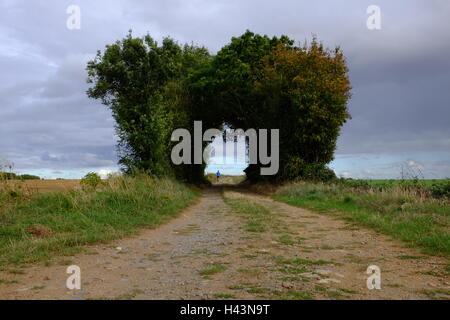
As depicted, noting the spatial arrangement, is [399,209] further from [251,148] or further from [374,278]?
[251,148]

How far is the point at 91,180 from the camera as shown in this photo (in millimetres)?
14875

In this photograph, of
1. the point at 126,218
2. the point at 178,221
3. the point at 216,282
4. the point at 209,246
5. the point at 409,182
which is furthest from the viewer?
the point at 409,182

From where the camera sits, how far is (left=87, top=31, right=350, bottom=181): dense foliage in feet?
69.8

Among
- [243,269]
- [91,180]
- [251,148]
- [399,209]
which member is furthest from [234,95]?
[243,269]

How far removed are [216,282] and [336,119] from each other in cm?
1951

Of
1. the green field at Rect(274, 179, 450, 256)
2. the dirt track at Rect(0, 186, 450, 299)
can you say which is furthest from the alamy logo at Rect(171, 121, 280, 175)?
the dirt track at Rect(0, 186, 450, 299)

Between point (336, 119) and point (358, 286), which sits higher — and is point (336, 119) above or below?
above

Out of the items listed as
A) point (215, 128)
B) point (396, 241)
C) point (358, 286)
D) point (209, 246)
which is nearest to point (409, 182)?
point (396, 241)

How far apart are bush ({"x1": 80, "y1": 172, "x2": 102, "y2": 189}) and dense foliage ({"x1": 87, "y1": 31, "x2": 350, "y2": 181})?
4682mm

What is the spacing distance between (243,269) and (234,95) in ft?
77.9

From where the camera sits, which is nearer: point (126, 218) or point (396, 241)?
point (396, 241)

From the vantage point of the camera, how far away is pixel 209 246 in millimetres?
8078

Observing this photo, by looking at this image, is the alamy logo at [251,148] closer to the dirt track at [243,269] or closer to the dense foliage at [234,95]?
the dense foliage at [234,95]

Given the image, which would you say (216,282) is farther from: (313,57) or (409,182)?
(313,57)
